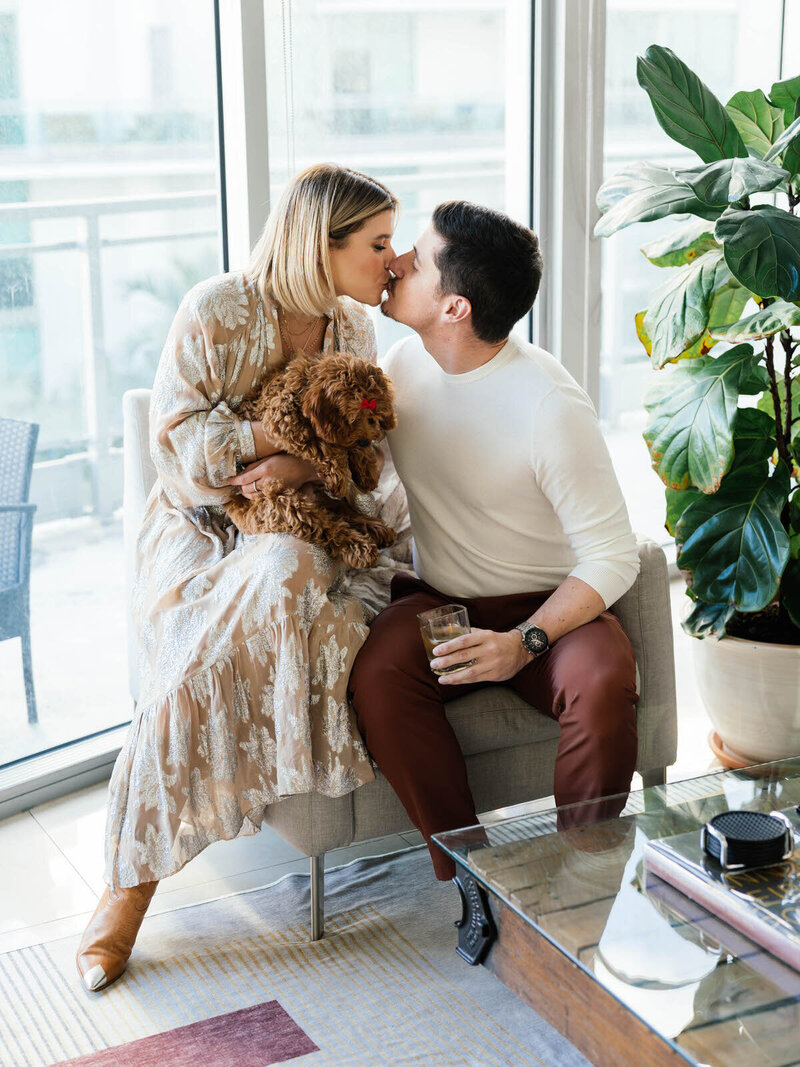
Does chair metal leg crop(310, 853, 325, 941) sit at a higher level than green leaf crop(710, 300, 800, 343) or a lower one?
lower

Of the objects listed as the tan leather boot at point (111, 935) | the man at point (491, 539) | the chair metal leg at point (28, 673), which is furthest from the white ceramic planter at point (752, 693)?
the chair metal leg at point (28, 673)

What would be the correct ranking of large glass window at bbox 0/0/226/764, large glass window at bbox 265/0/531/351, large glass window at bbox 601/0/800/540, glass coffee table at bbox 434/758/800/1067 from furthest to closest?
large glass window at bbox 601/0/800/540, large glass window at bbox 265/0/531/351, large glass window at bbox 0/0/226/764, glass coffee table at bbox 434/758/800/1067

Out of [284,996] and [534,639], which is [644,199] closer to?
[534,639]

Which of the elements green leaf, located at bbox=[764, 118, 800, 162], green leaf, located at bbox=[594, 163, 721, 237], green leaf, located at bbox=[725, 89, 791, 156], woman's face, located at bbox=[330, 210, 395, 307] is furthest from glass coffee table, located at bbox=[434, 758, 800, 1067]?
green leaf, located at bbox=[725, 89, 791, 156]

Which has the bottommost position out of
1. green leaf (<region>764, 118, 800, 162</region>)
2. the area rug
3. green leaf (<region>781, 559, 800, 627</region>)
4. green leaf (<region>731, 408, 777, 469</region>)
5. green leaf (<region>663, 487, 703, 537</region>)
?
the area rug

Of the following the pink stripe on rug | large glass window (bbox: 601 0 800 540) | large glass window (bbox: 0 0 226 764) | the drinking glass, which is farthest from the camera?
large glass window (bbox: 601 0 800 540)

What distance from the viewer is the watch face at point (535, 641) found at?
196cm

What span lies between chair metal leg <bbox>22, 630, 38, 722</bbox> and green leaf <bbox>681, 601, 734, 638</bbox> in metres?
1.38

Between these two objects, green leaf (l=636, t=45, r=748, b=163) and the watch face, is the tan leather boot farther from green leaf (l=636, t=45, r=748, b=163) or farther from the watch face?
green leaf (l=636, t=45, r=748, b=163)

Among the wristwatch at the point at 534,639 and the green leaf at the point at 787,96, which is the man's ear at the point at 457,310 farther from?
the green leaf at the point at 787,96

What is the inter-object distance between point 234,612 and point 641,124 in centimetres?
224

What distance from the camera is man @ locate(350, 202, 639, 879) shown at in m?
1.90

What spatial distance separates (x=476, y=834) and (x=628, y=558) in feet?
2.09

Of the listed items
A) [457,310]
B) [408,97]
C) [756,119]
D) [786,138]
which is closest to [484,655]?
[457,310]
